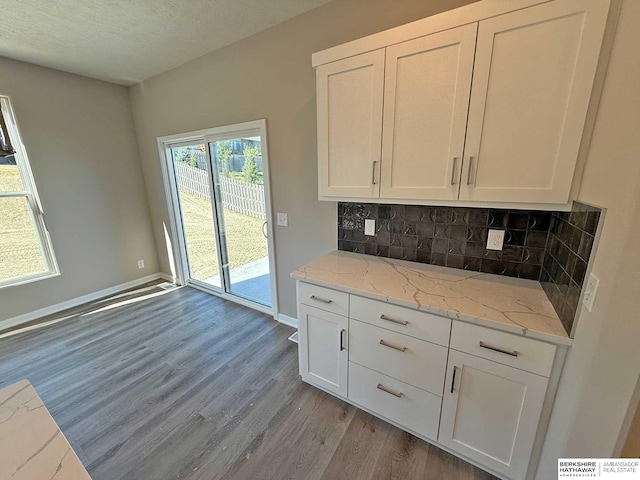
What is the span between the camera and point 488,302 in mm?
1287

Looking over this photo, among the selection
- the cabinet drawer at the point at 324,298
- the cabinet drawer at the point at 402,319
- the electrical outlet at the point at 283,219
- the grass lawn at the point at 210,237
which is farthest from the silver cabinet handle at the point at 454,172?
the grass lawn at the point at 210,237

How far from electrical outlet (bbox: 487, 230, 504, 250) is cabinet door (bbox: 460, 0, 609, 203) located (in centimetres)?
39

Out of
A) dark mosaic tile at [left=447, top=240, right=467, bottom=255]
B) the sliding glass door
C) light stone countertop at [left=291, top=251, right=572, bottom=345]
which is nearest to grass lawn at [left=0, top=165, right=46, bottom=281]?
the sliding glass door

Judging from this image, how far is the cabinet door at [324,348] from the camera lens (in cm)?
165

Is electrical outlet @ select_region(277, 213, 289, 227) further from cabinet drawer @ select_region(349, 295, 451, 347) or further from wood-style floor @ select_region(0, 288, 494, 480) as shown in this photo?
cabinet drawer @ select_region(349, 295, 451, 347)

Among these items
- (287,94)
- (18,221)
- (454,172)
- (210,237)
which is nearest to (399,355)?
(454,172)

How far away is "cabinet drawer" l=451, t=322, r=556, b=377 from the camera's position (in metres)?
1.08

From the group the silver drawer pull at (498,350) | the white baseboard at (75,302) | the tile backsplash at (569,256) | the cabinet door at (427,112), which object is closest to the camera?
the tile backsplash at (569,256)

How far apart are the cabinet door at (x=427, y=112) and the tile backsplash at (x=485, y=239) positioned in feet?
1.23

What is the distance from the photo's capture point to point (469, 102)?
1.25 m

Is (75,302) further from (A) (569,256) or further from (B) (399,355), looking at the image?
(A) (569,256)

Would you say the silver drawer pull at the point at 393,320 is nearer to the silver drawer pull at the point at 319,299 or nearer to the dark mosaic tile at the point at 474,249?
the silver drawer pull at the point at 319,299

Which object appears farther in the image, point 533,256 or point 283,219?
point 283,219

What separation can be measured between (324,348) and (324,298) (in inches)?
15.1
